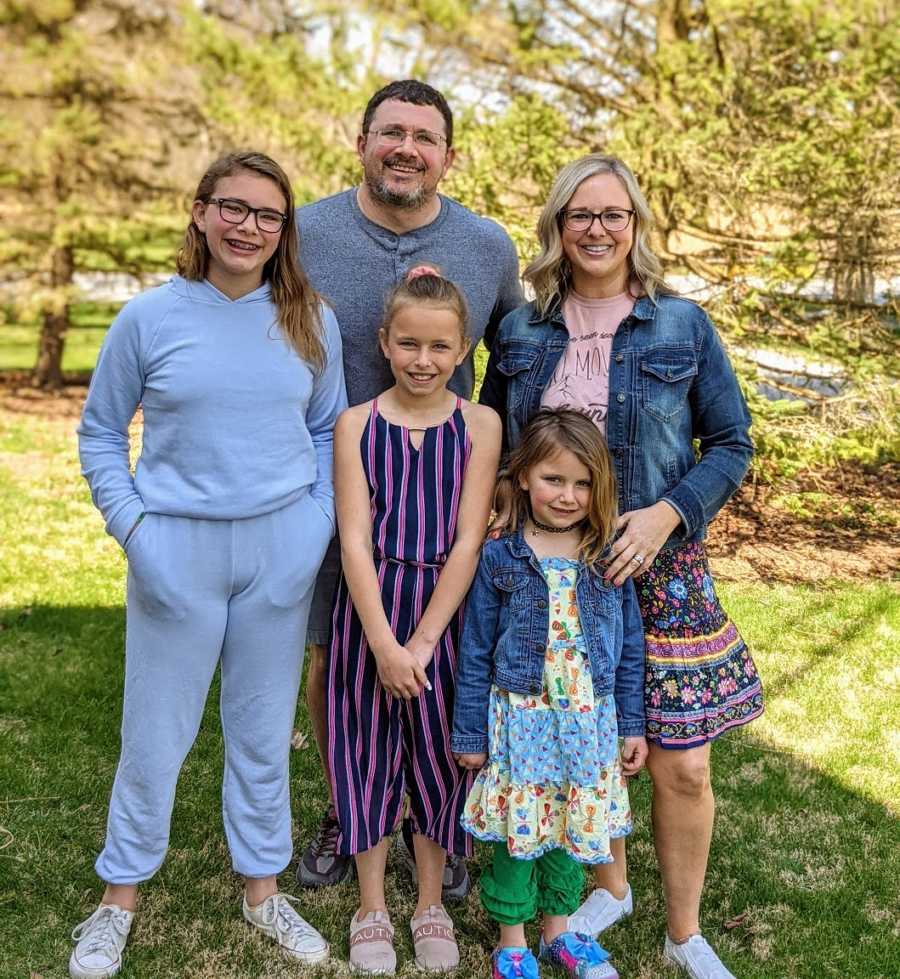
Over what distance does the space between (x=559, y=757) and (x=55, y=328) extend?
1039 centimetres

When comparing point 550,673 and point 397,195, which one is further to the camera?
point 397,195

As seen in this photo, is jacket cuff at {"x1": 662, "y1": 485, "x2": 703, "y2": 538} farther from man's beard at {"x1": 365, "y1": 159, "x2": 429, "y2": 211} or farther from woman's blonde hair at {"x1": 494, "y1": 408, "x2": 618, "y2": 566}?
man's beard at {"x1": 365, "y1": 159, "x2": 429, "y2": 211}

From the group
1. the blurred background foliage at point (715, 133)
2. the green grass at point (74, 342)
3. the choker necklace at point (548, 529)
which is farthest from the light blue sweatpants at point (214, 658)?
the green grass at point (74, 342)

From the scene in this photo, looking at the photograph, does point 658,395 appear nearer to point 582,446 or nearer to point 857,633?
point 582,446

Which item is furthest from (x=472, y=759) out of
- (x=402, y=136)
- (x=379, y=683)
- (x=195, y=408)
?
(x=402, y=136)

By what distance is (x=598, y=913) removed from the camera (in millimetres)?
2791

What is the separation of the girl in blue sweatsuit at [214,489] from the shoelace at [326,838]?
0.43 m

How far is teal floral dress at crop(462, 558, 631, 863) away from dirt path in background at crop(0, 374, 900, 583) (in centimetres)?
377

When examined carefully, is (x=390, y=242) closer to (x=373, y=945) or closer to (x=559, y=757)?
(x=559, y=757)

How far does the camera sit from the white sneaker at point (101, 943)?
8.33ft

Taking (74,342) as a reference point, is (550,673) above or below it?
above

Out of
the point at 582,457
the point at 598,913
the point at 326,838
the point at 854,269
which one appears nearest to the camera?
the point at 582,457

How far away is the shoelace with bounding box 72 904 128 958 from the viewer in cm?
257

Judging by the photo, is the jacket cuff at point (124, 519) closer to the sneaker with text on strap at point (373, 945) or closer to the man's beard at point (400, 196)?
the man's beard at point (400, 196)
